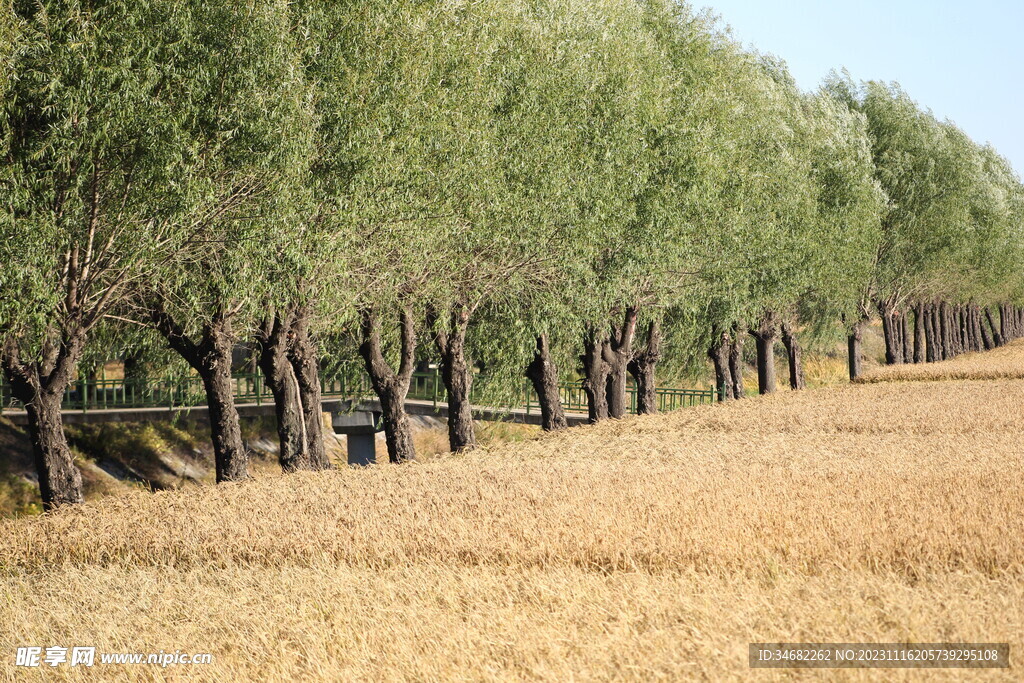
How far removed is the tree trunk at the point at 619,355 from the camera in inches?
1064

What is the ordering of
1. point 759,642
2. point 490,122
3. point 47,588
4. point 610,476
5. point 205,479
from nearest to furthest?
point 759,642
point 47,588
point 610,476
point 490,122
point 205,479

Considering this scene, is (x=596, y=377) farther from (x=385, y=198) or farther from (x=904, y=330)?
(x=904, y=330)

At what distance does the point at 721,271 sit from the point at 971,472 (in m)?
15.0

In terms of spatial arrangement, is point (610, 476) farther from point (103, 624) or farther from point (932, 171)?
point (932, 171)

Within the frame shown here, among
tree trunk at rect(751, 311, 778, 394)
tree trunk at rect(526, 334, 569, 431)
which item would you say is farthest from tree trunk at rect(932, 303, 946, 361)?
tree trunk at rect(526, 334, 569, 431)

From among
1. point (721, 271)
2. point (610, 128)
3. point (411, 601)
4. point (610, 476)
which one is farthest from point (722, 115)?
point (411, 601)

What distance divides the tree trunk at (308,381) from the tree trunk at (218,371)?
1.70 m

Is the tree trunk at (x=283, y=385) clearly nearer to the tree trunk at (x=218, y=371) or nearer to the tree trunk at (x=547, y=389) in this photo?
the tree trunk at (x=218, y=371)

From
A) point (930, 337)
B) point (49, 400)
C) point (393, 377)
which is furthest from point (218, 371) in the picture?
point (930, 337)

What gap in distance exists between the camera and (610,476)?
510 inches

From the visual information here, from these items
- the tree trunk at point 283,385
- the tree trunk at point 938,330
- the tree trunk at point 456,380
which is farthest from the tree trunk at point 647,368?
the tree trunk at point 938,330

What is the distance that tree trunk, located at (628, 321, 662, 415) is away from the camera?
1168 inches

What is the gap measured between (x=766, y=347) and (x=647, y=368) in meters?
9.15

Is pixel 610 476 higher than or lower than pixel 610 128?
lower
